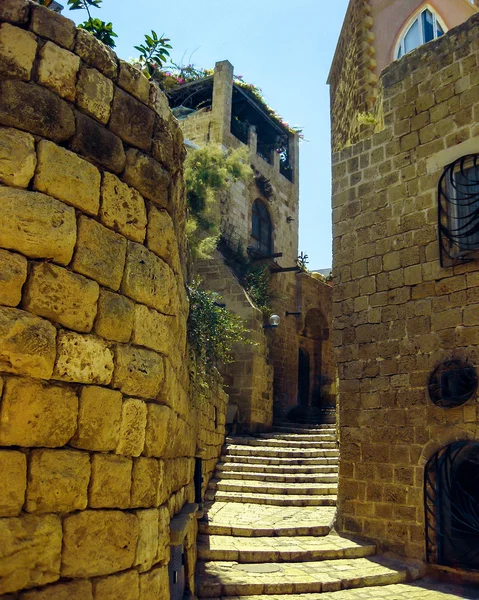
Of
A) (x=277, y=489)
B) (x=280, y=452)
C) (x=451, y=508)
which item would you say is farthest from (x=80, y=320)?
(x=280, y=452)

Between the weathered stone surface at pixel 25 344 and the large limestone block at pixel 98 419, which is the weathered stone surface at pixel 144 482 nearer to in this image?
the large limestone block at pixel 98 419

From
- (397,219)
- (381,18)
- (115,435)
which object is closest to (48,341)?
(115,435)

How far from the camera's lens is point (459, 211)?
23.1 ft

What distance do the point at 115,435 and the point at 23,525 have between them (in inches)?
22.6

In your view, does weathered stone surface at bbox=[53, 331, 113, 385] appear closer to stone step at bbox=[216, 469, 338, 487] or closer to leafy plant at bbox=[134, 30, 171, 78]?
leafy plant at bbox=[134, 30, 171, 78]

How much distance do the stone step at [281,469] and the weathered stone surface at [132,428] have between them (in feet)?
23.6

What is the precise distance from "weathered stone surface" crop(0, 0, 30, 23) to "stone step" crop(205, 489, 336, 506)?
7216 mm

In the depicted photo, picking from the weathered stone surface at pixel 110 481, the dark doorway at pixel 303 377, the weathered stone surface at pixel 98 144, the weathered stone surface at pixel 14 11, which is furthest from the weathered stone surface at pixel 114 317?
the dark doorway at pixel 303 377

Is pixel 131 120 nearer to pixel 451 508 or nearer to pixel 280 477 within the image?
pixel 451 508

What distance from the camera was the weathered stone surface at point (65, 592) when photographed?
2.33m

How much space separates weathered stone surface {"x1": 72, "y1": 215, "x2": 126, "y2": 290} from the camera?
108 inches

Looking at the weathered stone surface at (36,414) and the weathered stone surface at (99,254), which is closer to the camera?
the weathered stone surface at (36,414)

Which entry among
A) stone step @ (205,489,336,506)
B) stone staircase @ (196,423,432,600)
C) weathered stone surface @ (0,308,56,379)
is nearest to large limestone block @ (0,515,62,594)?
weathered stone surface @ (0,308,56,379)

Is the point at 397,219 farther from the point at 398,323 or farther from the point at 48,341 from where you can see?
the point at 48,341
